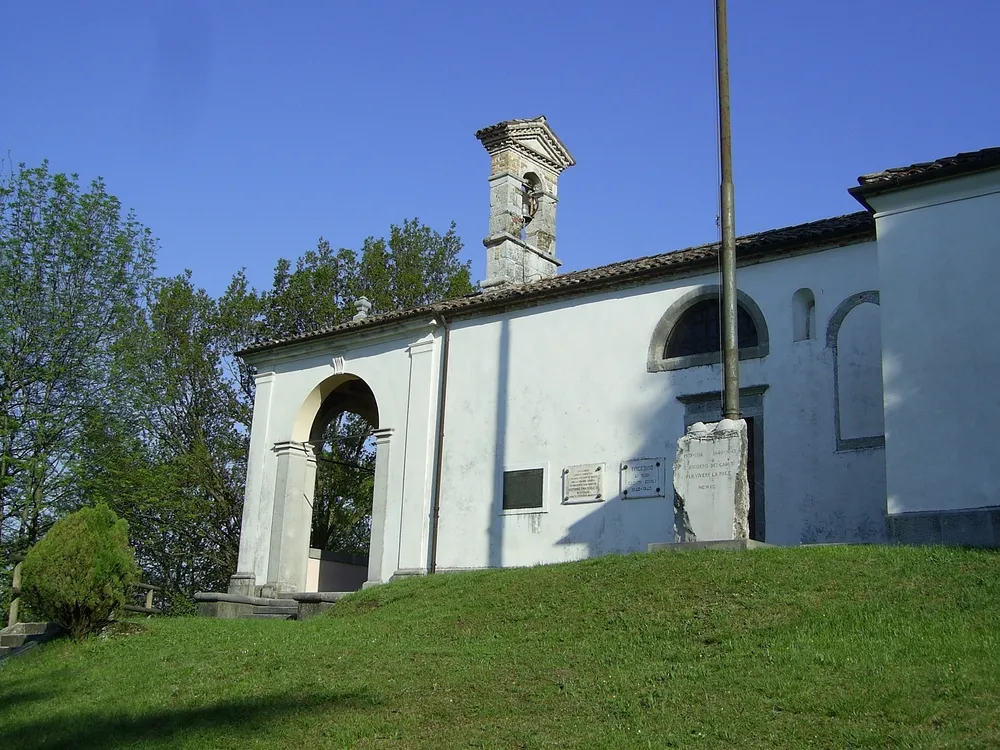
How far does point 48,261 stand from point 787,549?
58.4ft

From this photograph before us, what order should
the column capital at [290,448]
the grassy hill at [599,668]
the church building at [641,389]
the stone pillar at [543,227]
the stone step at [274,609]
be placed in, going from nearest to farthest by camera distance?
1. the grassy hill at [599,668]
2. the church building at [641,389]
3. the stone step at [274,609]
4. the column capital at [290,448]
5. the stone pillar at [543,227]

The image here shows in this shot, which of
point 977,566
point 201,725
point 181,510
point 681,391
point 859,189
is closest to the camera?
point 201,725

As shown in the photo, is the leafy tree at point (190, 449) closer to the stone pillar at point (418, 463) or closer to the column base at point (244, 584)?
the column base at point (244, 584)

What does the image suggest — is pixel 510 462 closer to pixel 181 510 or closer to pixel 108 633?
pixel 108 633

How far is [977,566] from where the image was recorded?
981 cm

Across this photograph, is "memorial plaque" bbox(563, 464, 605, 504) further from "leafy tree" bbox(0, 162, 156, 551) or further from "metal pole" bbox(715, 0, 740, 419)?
"leafy tree" bbox(0, 162, 156, 551)

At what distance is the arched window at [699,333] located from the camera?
1581 cm

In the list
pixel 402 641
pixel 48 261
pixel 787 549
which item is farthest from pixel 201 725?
pixel 48 261

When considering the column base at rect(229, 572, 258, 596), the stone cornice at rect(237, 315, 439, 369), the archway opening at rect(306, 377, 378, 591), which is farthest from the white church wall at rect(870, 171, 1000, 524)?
the archway opening at rect(306, 377, 378, 591)

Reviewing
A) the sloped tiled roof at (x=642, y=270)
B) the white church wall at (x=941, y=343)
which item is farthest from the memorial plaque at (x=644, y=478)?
the white church wall at (x=941, y=343)

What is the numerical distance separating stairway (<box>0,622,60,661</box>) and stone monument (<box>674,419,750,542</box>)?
294 inches

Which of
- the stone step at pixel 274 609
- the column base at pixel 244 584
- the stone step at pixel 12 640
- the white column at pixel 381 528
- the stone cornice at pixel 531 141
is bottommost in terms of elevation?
the stone step at pixel 12 640

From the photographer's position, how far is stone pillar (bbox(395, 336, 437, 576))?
60.4 feet

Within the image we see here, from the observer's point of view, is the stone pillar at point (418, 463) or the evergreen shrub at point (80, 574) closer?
the evergreen shrub at point (80, 574)
